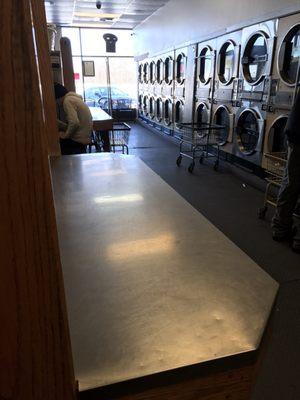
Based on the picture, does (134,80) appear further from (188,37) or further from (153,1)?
(188,37)

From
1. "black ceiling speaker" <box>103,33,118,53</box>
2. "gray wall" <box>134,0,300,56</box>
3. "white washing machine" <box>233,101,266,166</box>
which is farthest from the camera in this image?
"black ceiling speaker" <box>103,33,118,53</box>

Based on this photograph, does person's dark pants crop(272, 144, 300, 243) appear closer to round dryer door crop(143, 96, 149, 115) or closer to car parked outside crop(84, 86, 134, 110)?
round dryer door crop(143, 96, 149, 115)

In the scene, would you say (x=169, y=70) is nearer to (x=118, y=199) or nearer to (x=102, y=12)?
(x=102, y=12)

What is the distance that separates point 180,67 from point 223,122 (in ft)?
7.25

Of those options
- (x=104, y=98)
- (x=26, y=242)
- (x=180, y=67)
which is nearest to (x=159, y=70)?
(x=180, y=67)

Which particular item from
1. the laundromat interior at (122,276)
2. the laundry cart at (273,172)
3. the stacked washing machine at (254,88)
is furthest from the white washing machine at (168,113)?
the laundry cart at (273,172)

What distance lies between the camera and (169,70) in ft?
22.4

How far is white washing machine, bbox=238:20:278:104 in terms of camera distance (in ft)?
11.4

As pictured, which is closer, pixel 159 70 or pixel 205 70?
pixel 205 70

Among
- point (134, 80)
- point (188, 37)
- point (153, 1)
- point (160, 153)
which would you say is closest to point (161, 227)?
point (160, 153)

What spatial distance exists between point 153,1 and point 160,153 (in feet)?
10.8

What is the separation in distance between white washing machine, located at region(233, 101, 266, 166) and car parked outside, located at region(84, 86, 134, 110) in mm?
6641

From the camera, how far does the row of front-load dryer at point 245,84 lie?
3314 mm

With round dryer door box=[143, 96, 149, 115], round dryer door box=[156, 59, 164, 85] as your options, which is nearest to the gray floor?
round dryer door box=[156, 59, 164, 85]
